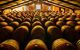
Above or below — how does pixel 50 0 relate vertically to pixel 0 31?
below

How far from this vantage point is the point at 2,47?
4.93ft

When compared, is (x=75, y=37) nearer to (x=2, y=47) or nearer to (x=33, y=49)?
(x=33, y=49)

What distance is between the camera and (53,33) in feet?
6.86

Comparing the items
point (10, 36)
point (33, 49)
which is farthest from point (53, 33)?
point (33, 49)

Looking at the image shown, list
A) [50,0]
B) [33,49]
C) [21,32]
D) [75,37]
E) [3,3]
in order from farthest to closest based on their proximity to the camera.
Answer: [50,0] → [3,3] → [21,32] → [75,37] → [33,49]

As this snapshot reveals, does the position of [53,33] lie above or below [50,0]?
above

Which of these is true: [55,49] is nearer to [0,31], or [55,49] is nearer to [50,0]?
[0,31]

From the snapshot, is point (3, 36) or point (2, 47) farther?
point (3, 36)

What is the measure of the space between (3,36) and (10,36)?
0.09 meters

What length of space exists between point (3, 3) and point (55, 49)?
4.75m

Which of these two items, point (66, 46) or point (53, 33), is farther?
point (53, 33)

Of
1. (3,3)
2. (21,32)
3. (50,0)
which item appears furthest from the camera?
(50,0)

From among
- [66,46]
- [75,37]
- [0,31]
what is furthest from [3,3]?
[66,46]

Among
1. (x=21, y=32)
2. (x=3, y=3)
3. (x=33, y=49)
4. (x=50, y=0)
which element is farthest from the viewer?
(x=50, y=0)
